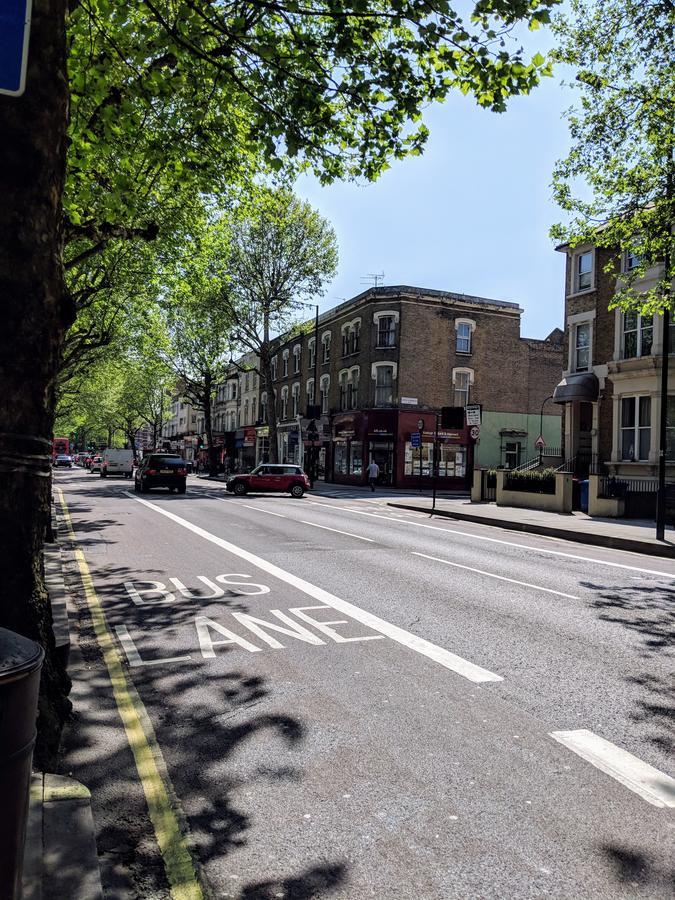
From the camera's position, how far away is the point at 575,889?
2561 millimetres

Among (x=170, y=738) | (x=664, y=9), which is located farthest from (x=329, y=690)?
(x=664, y=9)

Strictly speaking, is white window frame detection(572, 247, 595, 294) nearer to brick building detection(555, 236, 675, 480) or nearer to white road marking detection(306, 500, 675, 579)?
brick building detection(555, 236, 675, 480)

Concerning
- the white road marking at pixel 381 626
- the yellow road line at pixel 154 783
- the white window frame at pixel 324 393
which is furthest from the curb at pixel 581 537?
the white window frame at pixel 324 393

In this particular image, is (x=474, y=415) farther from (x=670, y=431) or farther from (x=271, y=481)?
(x=271, y=481)

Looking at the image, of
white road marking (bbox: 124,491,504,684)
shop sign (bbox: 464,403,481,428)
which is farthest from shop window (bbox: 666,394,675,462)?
white road marking (bbox: 124,491,504,684)

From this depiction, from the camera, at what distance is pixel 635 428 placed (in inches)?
938

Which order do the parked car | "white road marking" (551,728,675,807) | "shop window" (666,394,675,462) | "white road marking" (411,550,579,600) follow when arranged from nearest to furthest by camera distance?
"white road marking" (551,728,675,807), "white road marking" (411,550,579,600), "shop window" (666,394,675,462), the parked car

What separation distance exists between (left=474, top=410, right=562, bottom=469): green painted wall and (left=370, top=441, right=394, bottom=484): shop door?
5.77 metres

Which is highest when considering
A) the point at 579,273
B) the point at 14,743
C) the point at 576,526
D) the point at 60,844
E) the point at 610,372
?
the point at 579,273

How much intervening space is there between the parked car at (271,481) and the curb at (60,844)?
26.2 m

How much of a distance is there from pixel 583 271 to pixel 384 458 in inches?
667

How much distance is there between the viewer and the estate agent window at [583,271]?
1047 inches

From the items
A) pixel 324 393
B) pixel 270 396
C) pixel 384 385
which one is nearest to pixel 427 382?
pixel 384 385

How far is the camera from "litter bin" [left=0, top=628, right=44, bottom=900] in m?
1.91
